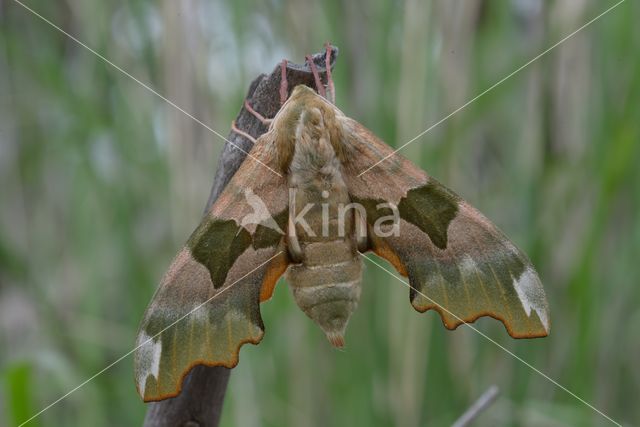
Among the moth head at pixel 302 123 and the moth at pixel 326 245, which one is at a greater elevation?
the moth head at pixel 302 123

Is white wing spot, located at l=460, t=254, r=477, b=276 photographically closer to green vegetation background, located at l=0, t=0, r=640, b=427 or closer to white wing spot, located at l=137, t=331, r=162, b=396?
white wing spot, located at l=137, t=331, r=162, b=396

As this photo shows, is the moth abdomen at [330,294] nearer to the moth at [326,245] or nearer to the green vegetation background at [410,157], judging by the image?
the moth at [326,245]

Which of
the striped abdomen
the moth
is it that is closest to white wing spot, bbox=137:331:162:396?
the moth

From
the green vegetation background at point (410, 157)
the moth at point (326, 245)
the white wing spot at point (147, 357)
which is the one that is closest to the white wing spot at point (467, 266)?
the moth at point (326, 245)

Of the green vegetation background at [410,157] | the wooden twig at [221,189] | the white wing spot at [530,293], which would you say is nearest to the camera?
the wooden twig at [221,189]

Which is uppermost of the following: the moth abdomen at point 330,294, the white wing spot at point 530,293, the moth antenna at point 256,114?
the moth antenna at point 256,114

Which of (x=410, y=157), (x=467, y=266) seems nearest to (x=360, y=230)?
(x=467, y=266)
